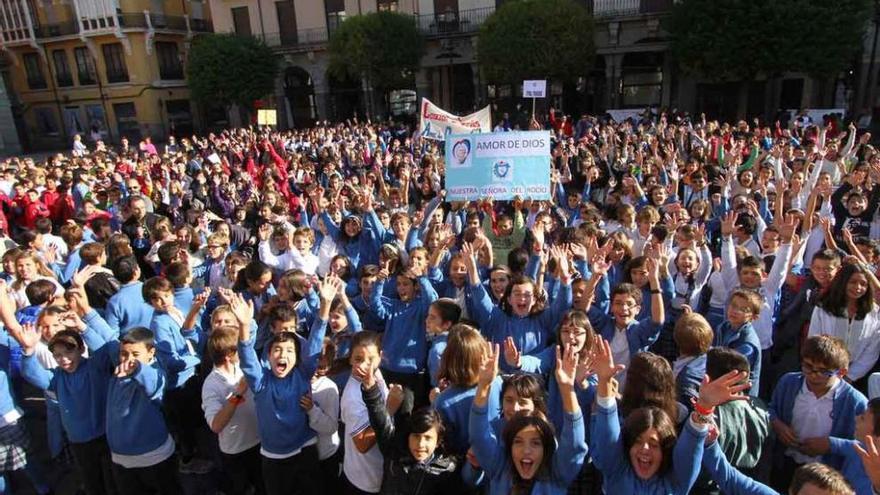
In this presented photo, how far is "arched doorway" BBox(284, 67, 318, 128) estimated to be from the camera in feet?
98.8

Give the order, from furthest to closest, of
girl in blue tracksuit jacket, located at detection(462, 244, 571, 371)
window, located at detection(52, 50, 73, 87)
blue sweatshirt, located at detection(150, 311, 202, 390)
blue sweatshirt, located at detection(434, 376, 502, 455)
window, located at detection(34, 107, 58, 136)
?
window, located at detection(34, 107, 58, 136) → window, located at detection(52, 50, 73, 87) → girl in blue tracksuit jacket, located at detection(462, 244, 571, 371) → blue sweatshirt, located at detection(150, 311, 202, 390) → blue sweatshirt, located at detection(434, 376, 502, 455)

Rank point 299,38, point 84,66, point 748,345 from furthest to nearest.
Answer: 1. point 84,66
2. point 299,38
3. point 748,345

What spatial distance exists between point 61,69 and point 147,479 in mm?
36573

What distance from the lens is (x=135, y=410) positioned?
3279 mm

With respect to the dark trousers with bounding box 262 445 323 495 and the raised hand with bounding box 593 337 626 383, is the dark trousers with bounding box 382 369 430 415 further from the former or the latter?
the raised hand with bounding box 593 337 626 383

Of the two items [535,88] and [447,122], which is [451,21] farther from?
[447,122]

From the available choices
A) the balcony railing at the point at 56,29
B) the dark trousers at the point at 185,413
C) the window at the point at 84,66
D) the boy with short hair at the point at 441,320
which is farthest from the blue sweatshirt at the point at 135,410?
the balcony railing at the point at 56,29

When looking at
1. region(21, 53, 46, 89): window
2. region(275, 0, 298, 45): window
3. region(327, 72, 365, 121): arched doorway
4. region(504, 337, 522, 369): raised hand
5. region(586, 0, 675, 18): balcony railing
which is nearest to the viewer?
region(504, 337, 522, 369): raised hand

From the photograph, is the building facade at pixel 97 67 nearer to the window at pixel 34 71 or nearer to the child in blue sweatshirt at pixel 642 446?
the window at pixel 34 71

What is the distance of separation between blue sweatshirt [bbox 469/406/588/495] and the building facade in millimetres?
33066

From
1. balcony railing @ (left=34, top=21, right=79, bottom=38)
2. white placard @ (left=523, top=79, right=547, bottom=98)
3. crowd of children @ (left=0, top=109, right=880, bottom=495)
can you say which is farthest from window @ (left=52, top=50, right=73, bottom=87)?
crowd of children @ (left=0, top=109, right=880, bottom=495)

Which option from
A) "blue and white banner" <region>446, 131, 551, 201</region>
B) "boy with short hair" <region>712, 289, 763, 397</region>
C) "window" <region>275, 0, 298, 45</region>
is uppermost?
"window" <region>275, 0, 298, 45</region>

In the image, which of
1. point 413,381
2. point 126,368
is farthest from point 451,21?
point 126,368

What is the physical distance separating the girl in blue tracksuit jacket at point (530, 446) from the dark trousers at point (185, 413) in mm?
2010
